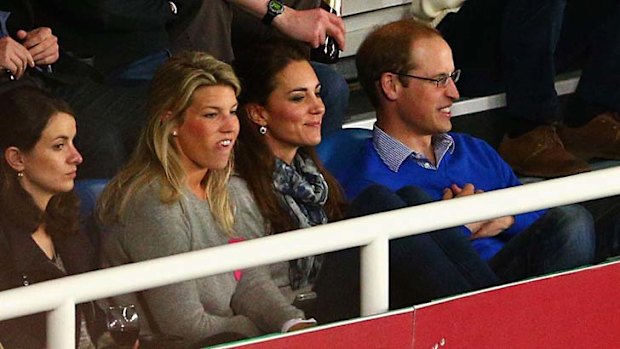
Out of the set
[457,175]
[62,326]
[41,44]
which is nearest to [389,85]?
[457,175]

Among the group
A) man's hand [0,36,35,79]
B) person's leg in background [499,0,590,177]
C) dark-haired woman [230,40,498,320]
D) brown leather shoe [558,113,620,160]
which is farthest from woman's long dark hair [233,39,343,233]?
brown leather shoe [558,113,620,160]

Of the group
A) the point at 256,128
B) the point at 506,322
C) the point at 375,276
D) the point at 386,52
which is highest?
the point at 386,52

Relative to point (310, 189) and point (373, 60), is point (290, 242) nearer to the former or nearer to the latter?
point (310, 189)

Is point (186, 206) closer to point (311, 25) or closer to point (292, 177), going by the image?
point (292, 177)

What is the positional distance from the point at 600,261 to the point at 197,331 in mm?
777

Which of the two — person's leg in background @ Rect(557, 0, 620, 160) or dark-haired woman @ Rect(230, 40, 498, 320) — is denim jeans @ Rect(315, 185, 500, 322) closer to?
dark-haired woman @ Rect(230, 40, 498, 320)

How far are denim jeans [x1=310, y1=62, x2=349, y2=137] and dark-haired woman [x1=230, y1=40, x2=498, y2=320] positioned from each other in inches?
0.7

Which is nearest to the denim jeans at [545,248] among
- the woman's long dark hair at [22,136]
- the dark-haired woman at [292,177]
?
the dark-haired woman at [292,177]

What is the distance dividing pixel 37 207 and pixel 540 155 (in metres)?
0.96

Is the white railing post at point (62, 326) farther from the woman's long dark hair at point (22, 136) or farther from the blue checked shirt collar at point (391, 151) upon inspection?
the blue checked shirt collar at point (391, 151)

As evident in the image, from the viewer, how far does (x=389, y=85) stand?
2898mm

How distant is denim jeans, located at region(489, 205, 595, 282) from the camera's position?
297 cm

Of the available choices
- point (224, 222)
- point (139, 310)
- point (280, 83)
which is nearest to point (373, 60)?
point (280, 83)

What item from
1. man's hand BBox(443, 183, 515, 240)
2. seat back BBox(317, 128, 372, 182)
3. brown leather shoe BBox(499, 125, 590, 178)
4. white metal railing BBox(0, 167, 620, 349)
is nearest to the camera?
white metal railing BBox(0, 167, 620, 349)
